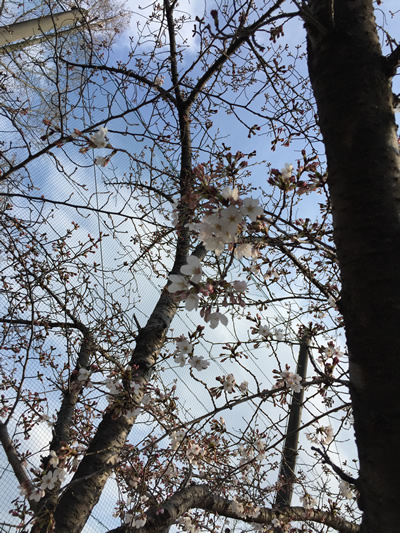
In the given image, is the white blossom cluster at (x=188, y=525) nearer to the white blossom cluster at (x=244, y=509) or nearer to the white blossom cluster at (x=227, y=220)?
the white blossom cluster at (x=244, y=509)

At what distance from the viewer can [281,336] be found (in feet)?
8.19

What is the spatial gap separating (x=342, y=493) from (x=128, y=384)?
2053 millimetres

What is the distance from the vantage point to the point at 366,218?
75 cm

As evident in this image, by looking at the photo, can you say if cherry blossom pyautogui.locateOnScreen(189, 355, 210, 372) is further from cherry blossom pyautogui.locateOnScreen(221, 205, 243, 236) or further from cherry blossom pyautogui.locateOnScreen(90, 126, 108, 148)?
cherry blossom pyautogui.locateOnScreen(90, 126, 108, 148)

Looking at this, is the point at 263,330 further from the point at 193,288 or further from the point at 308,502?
the point at 308,502

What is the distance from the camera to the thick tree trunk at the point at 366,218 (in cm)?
65

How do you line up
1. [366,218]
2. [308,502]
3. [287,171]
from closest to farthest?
[366,218] → [287,171] → [308,502]

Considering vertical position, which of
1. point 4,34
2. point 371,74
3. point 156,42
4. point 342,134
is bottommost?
point 342,134

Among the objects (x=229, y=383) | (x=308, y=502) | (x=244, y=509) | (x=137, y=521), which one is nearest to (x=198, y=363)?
(x=229, y=383)

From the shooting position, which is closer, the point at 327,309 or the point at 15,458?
the point at 15,458

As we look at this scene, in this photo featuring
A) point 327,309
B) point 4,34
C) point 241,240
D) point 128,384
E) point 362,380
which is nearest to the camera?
point 362,380

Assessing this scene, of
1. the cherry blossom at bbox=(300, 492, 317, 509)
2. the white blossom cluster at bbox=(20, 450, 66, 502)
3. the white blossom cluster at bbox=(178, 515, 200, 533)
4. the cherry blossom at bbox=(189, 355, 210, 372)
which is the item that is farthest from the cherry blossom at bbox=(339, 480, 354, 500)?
the white blossom cluster at bbox=(20, 450, 66, 502)

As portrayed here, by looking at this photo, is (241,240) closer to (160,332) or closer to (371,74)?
(371,74)

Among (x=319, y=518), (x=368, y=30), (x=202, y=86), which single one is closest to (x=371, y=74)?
(x=368, y=30)
